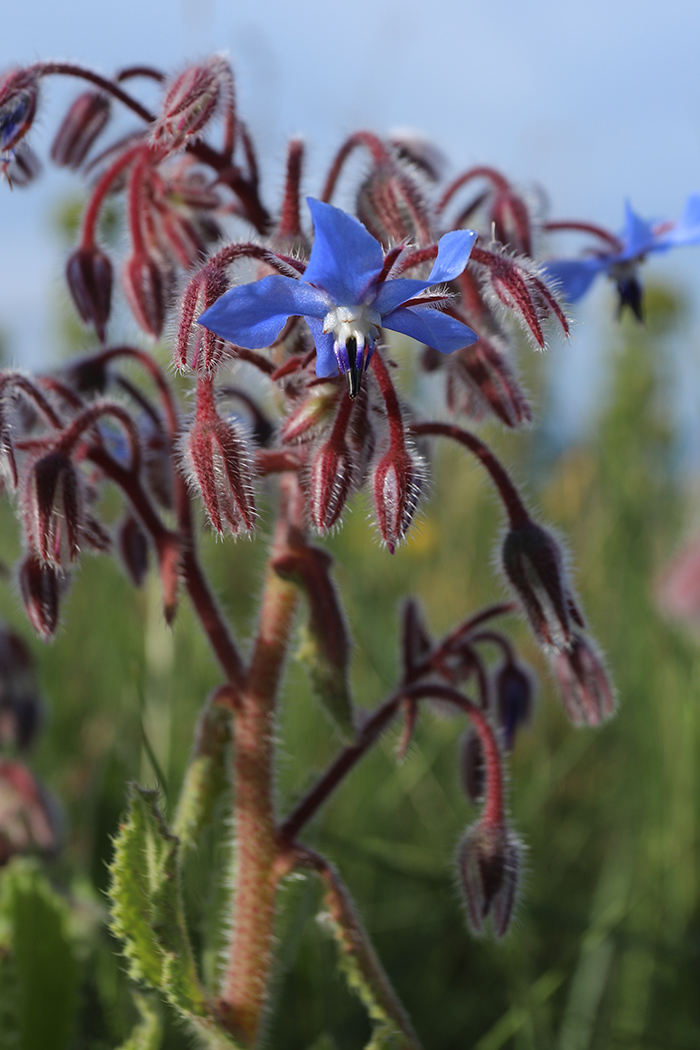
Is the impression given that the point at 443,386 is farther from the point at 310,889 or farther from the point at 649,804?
the point at 649,804

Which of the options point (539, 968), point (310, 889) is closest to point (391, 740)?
point (539, 968)

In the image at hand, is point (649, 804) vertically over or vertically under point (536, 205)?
under

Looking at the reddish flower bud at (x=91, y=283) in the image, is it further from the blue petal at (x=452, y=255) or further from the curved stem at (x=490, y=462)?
the blue petal at (x=452, y=255)

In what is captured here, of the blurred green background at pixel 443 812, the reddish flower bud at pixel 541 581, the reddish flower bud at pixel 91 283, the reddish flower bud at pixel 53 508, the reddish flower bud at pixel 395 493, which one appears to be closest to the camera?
the reddish flower bud at pixel 395 493

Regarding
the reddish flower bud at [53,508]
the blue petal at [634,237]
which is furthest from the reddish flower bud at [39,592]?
the blue petal at [634,237]

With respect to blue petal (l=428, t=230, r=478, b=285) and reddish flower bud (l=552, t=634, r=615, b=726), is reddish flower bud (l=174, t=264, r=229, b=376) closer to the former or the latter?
blue petal (l=428, t=230, r=478, b=285)

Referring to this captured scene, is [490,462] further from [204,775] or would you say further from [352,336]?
[204,775]

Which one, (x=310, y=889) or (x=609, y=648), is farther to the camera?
(x=609, y=648)
